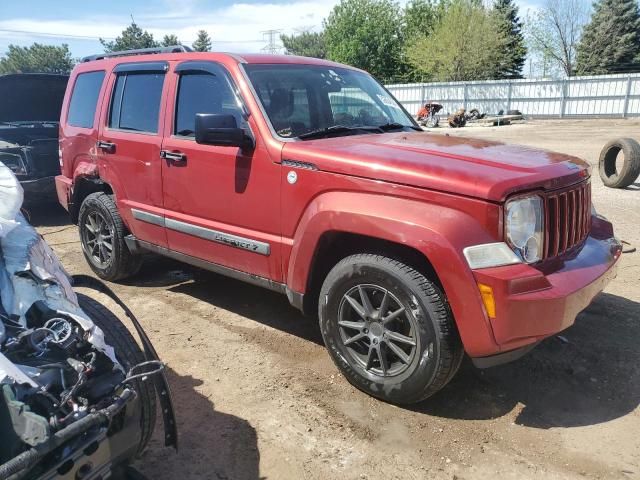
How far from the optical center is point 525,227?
2.77 m

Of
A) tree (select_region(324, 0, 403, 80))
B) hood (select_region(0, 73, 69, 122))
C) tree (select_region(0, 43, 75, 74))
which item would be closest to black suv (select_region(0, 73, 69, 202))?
hood (select_region(0, 73, 69, 122))

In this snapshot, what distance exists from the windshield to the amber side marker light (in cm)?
159

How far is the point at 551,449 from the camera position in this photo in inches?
110

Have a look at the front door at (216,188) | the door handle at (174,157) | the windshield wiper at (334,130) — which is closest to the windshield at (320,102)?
the windshield wiper at (334,130)

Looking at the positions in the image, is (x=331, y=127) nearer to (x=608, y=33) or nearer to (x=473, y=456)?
(x=473, y=456)

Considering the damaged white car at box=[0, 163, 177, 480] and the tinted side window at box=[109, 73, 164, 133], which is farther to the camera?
the tinted side window at box=[109, 73, 164, 133]

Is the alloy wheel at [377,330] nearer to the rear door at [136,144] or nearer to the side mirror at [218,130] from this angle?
the side mirror at [218,130]

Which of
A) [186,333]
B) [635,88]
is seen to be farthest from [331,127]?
[635,88]

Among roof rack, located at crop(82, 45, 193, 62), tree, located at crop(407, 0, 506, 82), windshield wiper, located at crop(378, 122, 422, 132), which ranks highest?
tree, located at crop(407, 0, 506, 82)

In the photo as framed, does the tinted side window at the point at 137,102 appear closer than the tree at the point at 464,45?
Yes

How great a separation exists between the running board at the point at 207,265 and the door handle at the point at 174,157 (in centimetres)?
74

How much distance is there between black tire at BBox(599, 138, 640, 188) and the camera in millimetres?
8617

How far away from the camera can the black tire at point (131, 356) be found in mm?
2246

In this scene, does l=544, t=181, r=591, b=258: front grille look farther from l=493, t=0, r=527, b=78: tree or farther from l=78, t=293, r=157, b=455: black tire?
l=493, t=0, r=527, b=78: tree
